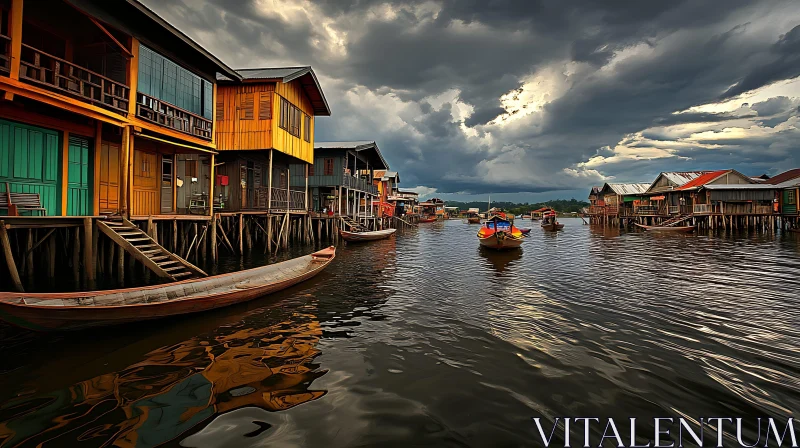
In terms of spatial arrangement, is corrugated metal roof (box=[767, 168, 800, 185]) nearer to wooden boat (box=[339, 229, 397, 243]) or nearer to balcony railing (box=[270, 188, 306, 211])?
wooden boat (box=[339, 229, 397, 243])

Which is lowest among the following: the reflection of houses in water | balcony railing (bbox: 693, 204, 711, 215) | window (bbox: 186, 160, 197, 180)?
the reflection of houses in water

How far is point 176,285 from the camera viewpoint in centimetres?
774

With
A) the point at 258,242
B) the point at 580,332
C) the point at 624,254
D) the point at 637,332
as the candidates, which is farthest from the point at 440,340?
the point at 258,242

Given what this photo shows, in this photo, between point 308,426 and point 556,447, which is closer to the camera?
point 556,447

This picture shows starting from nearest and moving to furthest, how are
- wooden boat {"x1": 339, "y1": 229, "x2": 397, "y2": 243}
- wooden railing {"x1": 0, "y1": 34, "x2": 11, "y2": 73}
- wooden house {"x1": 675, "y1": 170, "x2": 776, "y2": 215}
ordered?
wooden railing {"x1": 0, "y1": 34, "x2": 11, "y2": 73} < wooden boat {"x1": 339, "y1": 229, "x2": 397, "y2": 243} < wooden house {"x1": 675, "y1": 170, "x2": 776, "y2": 215}

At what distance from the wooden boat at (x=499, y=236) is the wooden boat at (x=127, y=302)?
45.9ft

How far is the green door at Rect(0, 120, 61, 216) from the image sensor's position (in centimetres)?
962

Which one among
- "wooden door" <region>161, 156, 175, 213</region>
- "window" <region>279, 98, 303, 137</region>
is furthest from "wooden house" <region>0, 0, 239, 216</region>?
"window" <region>279, 98, 303, 137</region>

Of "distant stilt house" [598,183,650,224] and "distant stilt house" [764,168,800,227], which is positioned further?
"distant stilt house" [598,183,650,224]

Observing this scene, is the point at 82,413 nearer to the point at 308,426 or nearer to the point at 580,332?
the point at 308,426

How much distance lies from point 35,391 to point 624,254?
2352 centimetres

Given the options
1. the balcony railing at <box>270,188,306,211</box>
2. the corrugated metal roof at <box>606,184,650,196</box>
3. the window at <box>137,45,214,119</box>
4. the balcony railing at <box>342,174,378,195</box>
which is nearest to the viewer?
the window at <box>137,45,214,119</box>

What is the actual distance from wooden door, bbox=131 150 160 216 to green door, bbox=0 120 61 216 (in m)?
2.90

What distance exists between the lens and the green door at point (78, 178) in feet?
36.7
